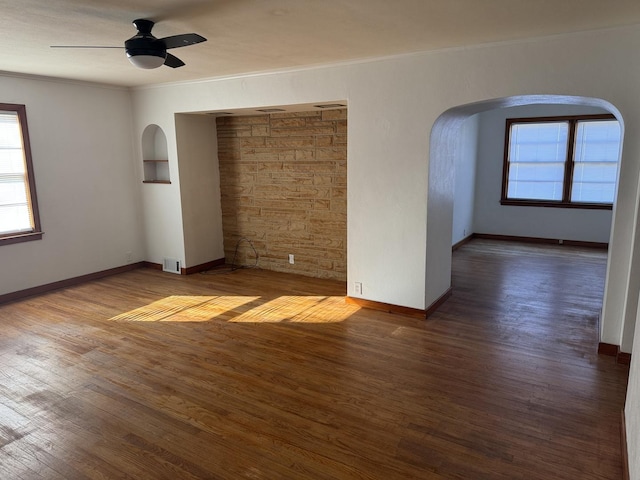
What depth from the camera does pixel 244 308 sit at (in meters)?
4.87

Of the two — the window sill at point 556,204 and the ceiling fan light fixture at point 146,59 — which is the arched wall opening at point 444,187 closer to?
the ceiling fan light fixture at point 146,59

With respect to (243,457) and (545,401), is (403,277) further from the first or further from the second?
(243,457)

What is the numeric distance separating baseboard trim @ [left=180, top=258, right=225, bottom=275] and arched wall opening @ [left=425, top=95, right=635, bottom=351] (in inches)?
135

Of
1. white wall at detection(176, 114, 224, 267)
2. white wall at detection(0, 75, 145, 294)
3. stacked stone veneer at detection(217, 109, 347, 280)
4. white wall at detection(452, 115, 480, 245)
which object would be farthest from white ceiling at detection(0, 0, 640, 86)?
white wall at detection(452, 115, 480, 245)

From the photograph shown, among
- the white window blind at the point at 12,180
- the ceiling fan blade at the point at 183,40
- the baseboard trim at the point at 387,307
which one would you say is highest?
the ceiling fan blade at the point at 183,40

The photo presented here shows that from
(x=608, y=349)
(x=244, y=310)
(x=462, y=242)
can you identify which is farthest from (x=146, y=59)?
(x=462, y=242)

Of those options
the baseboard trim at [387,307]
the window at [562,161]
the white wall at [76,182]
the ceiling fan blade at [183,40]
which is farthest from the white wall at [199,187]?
the window at [562,161]

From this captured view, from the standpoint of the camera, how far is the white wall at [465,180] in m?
7.74

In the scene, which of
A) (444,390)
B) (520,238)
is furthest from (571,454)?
(520,238)

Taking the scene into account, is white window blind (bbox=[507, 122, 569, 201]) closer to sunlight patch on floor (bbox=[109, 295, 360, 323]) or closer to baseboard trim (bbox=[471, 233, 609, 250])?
baseboard trim (bbox=[471, 233, 609, 250])

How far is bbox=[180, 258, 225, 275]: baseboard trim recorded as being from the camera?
627 cm

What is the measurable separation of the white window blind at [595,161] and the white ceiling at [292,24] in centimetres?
522

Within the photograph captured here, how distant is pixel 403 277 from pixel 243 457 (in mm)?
2553

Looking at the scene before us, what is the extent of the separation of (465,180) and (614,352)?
16.4ft
